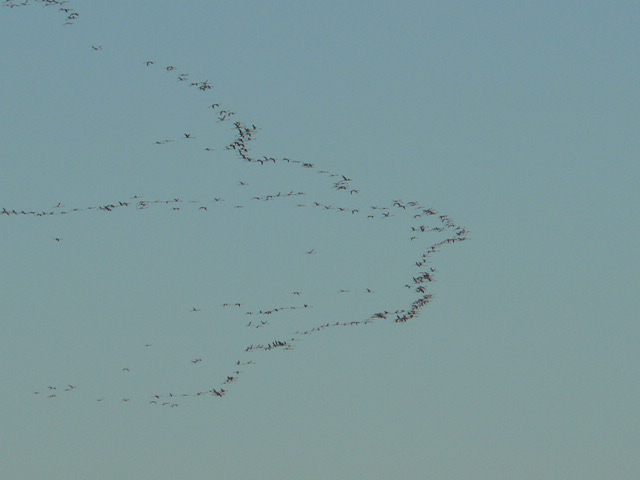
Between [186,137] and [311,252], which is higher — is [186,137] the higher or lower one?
the higher one

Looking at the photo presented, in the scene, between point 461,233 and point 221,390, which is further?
point 461,233

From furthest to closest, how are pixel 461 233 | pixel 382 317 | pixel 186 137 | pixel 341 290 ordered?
pixel 461 233 → pixel 382 317 → pixel 341 290 → pixel 186 137

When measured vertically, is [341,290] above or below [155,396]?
above

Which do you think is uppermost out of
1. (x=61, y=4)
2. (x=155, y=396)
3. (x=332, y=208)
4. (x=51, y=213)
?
(x=61, y=4)

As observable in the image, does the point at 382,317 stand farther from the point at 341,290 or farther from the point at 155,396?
the point at 155,396

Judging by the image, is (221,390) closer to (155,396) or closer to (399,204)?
(155,396)

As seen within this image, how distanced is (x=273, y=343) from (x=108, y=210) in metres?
15.0

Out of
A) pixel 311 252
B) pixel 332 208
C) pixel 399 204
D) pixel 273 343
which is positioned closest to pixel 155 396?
pixel 273 343

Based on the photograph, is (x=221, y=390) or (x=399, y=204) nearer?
(x=221, y=390)

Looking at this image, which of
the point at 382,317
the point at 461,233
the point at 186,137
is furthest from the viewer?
the point at 461,233

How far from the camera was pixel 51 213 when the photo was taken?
216ft

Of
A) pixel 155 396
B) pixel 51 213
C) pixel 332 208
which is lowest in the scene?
pixel 155 396

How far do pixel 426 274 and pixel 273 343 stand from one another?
16482 millimetres

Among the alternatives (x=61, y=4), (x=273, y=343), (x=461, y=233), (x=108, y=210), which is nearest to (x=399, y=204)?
(x=461, y=233)
